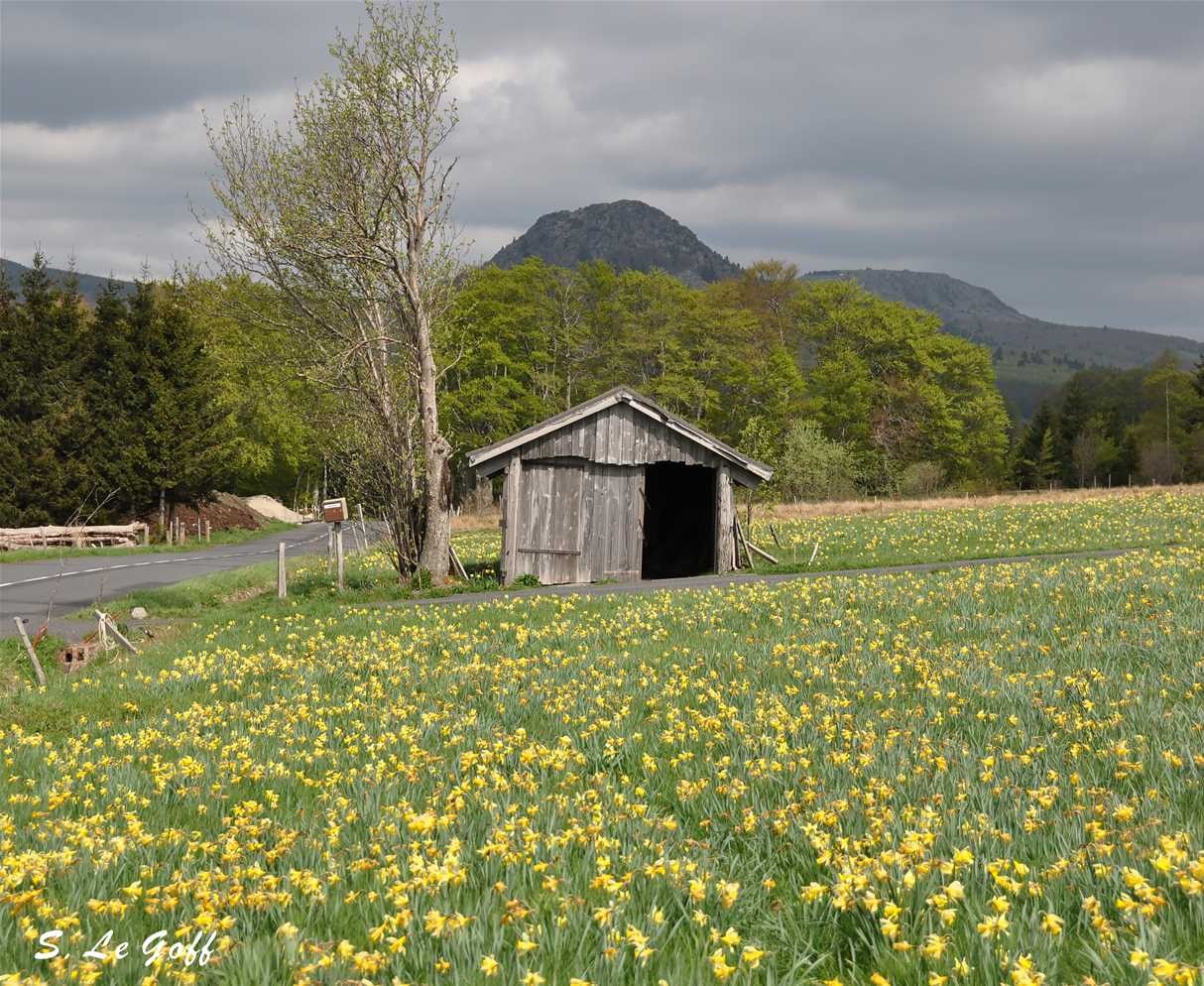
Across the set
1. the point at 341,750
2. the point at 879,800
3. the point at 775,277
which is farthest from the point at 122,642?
the point at 775,277

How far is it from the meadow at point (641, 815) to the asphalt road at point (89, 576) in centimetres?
840

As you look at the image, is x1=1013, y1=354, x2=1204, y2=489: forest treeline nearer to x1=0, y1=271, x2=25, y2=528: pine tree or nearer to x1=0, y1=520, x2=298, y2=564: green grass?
x1=0, y1=520, x2=298, y2=564: green grass

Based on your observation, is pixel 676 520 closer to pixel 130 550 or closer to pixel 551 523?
pixel 551 523

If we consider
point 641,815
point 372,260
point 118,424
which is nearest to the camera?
point 641,815

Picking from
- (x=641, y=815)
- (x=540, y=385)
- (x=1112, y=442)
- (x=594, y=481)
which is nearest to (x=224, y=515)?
(x=540, y=385)

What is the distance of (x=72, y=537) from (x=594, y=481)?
80.6 feet

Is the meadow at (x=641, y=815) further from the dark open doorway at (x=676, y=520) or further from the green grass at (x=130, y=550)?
the dark open doorway at (x=676, y=520)

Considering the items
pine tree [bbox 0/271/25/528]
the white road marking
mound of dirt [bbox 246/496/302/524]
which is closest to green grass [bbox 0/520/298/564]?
the white road marking

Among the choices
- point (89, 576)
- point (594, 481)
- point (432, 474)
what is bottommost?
point (89, 576)

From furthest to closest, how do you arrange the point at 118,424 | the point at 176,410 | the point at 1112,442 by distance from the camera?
1. the point at 1112,442
2. the point at 176,410
3. the point at 118,424

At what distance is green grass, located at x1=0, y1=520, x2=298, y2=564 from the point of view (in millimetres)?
33844

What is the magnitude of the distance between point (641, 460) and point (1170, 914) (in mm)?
22977

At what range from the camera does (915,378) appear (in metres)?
74.4

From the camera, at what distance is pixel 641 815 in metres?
5.31
